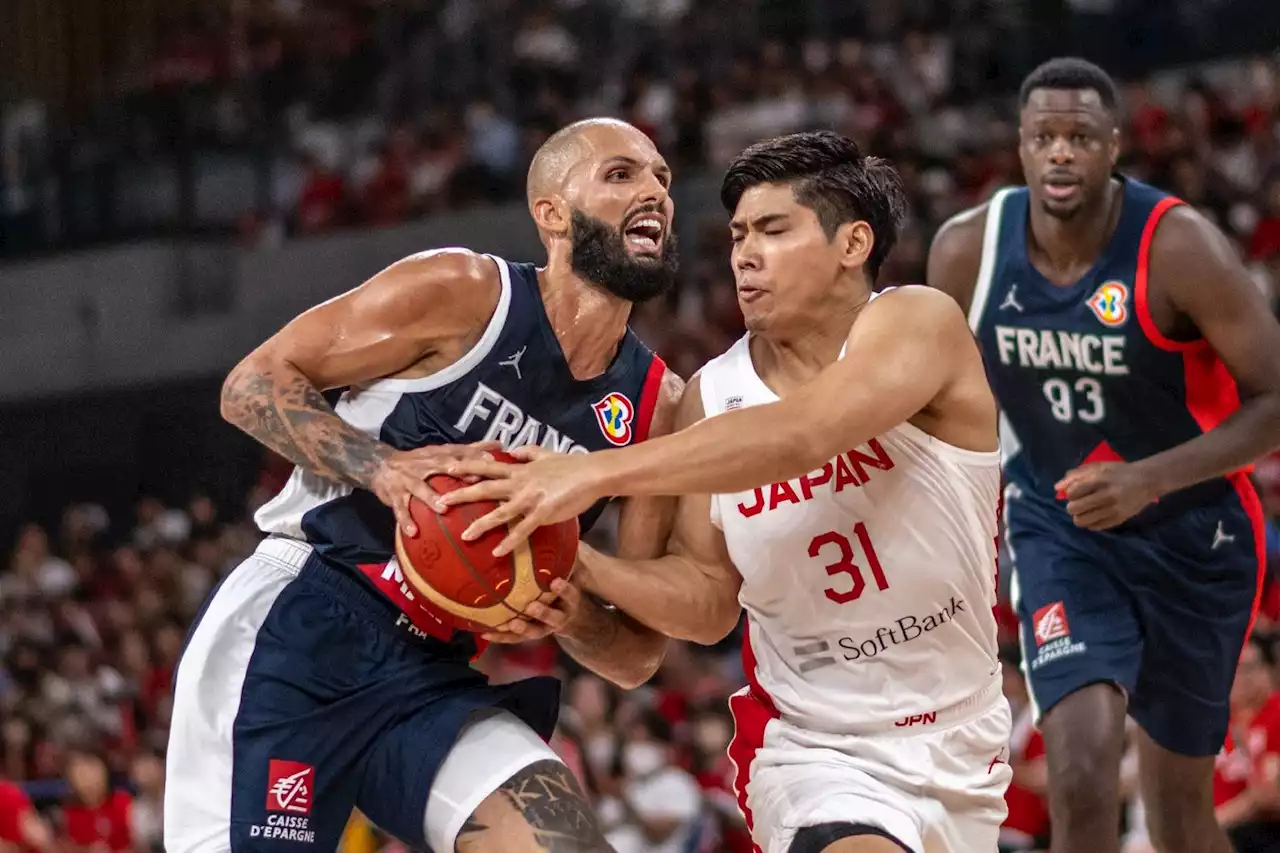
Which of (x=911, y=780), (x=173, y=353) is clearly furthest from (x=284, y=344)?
(x=173, y=353)

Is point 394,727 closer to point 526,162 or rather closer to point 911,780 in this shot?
point 911,780

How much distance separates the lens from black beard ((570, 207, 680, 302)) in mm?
4148

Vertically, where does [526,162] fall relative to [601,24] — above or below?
below

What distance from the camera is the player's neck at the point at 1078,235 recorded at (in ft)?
16.6

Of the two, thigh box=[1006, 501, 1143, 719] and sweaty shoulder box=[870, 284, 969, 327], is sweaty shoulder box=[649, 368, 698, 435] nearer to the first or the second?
sweaty shoulder box=[870, 284, 969, 327]

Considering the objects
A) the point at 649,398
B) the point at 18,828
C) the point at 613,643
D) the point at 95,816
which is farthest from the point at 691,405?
the point at 95,816

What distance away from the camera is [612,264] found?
4152mm

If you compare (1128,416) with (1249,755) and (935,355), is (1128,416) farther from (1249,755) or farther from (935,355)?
(1249,755)

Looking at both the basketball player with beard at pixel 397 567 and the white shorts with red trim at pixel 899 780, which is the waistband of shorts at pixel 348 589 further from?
the white shorts with red trim at pixel 899 780

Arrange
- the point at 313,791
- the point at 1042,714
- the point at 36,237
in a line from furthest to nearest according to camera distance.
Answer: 1. the point at 36,237
2. the point at 1042,714
3. the point at 313,791

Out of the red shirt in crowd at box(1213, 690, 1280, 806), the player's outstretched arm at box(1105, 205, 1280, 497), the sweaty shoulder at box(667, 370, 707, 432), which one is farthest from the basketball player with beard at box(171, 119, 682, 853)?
the red shirt in crowd at box(1213, 690, 1280, 806)

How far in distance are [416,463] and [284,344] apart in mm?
584

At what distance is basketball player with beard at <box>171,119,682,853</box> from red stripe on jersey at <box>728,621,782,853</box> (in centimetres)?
27

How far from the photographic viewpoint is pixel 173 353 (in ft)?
48.1
